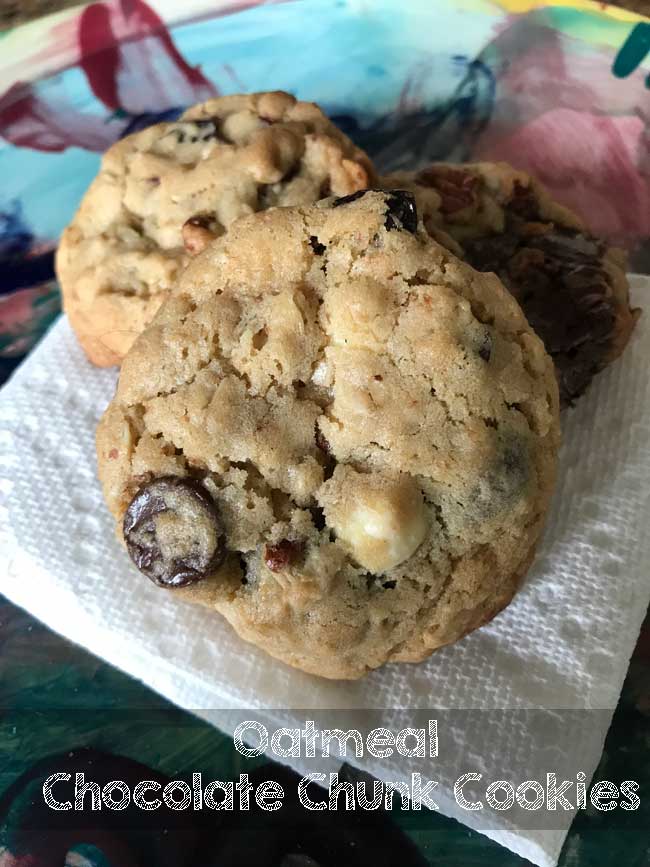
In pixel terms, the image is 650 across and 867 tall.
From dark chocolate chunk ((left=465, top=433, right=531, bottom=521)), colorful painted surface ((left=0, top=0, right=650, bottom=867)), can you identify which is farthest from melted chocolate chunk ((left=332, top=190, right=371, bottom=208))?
colorful painted surface ((left=0, top=0, right=650, bottom=867))

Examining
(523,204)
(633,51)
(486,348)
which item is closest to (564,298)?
(523,204)

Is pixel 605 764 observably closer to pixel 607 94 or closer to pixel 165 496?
pixel 165 496

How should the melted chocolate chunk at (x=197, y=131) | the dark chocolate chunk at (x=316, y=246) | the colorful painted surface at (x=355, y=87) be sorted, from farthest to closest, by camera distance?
the colorful painted surface at (x=355, y=87)
the melted chocolate chunk at (x=197, y=131)
the dark chocolate chunk at (x=316, y=246)

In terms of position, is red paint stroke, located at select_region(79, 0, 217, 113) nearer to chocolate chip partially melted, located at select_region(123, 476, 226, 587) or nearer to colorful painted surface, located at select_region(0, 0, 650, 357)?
colorful painted surface, located at select_region(0, 0, 650, 357)

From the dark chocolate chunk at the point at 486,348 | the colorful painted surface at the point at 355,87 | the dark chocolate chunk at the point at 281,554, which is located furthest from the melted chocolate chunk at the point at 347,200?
the colorful painted surface at the point at 355,87

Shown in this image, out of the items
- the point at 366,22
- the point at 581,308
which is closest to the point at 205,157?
the point at 581,308

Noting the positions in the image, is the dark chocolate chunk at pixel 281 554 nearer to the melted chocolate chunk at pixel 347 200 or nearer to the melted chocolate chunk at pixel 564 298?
the melted chocolate chunk at pixel 347 200

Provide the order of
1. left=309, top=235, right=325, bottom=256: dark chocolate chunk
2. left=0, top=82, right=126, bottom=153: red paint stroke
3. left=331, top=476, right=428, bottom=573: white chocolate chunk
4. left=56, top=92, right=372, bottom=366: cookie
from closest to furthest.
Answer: left=331, top=476, right=428, bottom=573: white chocolate chunk < left=309, top=235, right=325, bottom=256: dark chocolate chunk < left=56, top=92, right=372, bottom=366: cookie < left=0, top=82, right=126, bottom=153: red paint stroke
